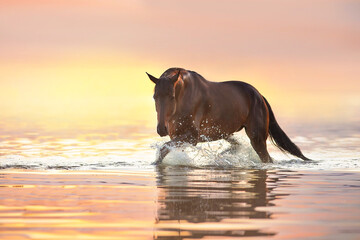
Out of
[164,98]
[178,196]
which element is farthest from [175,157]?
[178,196]

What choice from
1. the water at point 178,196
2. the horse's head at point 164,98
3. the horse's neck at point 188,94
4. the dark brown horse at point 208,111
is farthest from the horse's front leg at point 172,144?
the horse's neck at point 188,94

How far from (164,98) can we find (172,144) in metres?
0.77

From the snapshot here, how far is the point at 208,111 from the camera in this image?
1243cm

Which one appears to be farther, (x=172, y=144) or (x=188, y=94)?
(x=188, y=94)

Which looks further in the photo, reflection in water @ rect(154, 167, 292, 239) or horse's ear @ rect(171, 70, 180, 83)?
horse's ear @ rect(171, 70, 180, 83)

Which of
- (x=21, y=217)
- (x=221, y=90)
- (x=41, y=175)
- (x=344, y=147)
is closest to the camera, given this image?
(x=21, y=217)

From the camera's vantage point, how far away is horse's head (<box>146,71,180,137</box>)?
11227mm

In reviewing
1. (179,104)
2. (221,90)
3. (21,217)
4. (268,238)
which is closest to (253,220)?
(268,238)

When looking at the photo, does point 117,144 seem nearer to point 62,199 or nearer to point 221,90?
point 221,90

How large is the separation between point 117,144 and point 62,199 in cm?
969

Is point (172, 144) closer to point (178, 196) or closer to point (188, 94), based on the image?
point (188, 94)

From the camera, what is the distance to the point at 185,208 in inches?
257

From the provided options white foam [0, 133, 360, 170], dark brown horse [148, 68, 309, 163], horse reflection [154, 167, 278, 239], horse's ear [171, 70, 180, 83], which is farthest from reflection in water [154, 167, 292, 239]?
horse's ear [171, 70, 180, 83]

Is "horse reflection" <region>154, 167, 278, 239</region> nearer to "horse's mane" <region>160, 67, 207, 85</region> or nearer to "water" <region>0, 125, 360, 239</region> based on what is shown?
"water" <region>0, 125, 360, 239</region>
